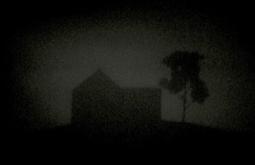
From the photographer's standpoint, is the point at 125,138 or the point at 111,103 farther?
the point at 111,103

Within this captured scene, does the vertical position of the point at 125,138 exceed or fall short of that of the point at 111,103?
it falls short

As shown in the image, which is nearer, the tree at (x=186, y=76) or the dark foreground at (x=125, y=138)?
the dark foreground at (x=125, y=138)

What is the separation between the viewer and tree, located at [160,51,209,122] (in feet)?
146

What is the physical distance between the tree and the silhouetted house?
322cm

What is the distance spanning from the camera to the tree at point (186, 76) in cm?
4459

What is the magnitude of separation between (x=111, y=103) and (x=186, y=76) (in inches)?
508

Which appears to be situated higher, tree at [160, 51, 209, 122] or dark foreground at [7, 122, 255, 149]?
tree at [160, 51, 209, 122]

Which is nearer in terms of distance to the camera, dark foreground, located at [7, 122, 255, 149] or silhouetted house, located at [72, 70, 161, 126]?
dark foreground, located at [7, 122, 255, 149]

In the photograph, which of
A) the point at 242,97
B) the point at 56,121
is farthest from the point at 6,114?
the point at 242,97

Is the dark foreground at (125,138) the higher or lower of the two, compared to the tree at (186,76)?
lower

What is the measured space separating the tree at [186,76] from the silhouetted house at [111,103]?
322cm

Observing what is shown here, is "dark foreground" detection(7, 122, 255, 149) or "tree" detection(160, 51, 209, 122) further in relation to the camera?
"tree" detection(160, 51, 209, 122)

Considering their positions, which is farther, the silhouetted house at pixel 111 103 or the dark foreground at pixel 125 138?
the silhouetted house at pixel 111 103

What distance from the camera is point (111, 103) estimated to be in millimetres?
42250
